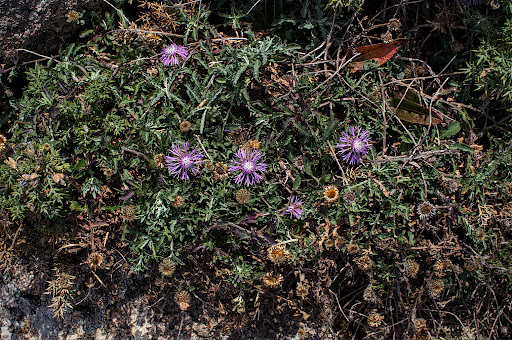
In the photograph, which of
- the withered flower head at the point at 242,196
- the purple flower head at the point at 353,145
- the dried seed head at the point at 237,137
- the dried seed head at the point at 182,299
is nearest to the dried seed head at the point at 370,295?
the purple flower head at the point at 353,145

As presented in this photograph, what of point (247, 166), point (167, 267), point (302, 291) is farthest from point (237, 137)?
point (302, 291)

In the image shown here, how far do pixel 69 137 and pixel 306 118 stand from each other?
1.58 metres

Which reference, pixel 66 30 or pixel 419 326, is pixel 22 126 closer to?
pixel 66 30

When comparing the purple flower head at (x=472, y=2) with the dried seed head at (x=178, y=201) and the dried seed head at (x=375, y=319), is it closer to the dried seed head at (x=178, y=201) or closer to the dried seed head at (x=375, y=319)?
the dried seed head at (x=375, y=319)

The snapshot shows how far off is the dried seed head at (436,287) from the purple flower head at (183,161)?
176 cm

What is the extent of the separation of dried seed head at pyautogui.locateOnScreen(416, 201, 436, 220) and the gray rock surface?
2634mm

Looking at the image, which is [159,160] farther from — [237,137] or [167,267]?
[167,267]

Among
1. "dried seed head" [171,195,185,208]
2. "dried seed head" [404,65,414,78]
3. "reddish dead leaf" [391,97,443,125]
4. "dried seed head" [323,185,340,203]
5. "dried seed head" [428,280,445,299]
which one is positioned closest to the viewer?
"dried seed head" [171,195,185,208]

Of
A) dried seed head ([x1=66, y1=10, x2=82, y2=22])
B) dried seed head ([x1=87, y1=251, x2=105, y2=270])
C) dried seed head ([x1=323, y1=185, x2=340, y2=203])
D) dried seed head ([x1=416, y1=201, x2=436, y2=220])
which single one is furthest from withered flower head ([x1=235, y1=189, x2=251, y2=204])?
dried seed head ([x1=66, y1=10, x2=82, y2=22])

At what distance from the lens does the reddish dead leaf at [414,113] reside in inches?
122

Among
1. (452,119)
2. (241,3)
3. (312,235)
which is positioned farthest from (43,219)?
(452,119)

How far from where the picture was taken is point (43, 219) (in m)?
3.00

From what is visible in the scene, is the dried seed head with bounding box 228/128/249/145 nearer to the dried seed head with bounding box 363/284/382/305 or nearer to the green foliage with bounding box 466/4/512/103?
the dried seed head with bounding box 363/284/382/305

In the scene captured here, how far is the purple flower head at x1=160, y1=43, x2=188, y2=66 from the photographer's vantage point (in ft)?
9.94
